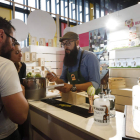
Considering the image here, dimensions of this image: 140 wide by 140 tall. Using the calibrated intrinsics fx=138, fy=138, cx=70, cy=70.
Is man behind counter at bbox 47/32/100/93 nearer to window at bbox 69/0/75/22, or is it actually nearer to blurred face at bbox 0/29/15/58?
blurred face at bbox 0/29/15/58

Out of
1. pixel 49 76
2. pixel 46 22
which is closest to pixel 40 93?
pixel 49 76

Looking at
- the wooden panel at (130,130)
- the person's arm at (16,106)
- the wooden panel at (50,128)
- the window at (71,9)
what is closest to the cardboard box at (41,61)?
the wooden panel at (50,128)

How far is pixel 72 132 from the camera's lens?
1.07 metres

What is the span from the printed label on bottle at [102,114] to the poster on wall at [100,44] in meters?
4.30

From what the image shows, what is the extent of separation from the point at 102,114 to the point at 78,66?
48.3 inches

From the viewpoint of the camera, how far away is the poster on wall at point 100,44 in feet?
16.8

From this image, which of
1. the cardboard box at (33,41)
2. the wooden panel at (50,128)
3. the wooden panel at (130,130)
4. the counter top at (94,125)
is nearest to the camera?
the wooden panel at (130,130)

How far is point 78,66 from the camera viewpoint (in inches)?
82.6

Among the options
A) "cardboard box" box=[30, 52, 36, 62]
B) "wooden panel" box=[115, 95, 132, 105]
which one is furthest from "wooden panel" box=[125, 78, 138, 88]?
"cardboard box" box=[30, 52, 36, 62]

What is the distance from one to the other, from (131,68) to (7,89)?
4120 millimetres

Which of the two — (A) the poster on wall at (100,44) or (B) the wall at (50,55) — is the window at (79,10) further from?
(B) the wall at (50,55)

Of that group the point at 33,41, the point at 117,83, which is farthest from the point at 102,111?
the point at 33,41

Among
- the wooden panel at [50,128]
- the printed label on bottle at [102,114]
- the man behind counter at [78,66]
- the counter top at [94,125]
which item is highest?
the man behind counter at [78,66]

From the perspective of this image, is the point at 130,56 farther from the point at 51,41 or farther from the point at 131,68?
the point at 51,41
